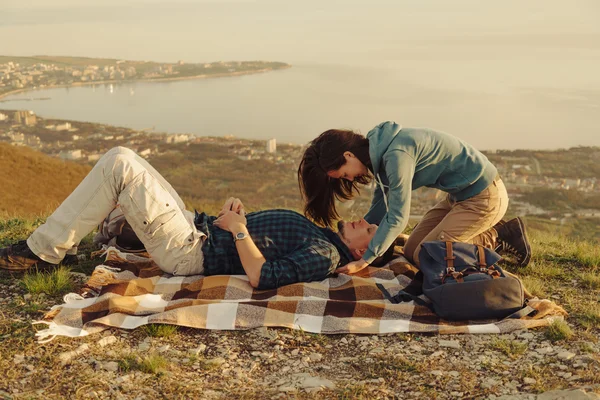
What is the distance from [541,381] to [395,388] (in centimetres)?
95

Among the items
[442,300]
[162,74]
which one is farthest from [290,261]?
[162,74]

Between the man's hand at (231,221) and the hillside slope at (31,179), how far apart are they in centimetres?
1328

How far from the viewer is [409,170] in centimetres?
451

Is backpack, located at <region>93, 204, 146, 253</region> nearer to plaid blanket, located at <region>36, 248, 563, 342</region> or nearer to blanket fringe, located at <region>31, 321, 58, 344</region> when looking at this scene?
plaid blanket, located at <region>36, 248, 563, 342</region>

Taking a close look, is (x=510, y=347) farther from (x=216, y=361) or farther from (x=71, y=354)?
(x=71, y=354)

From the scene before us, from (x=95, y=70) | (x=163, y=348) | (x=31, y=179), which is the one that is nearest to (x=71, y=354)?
(x=163, y=348)

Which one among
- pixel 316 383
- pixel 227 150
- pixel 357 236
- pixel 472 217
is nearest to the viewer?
pixel 316 383

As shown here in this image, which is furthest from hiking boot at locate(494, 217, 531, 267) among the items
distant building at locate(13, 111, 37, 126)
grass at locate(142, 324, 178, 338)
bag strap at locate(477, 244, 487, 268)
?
distant building at locate(13, 111, 37, 126)

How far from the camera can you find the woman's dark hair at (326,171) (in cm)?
470

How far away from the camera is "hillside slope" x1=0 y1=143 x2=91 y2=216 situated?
56.9 feet

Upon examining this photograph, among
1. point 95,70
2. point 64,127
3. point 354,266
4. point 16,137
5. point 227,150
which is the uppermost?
point 95,70

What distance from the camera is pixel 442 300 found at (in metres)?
4.29

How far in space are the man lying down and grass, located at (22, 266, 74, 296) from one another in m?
0.13

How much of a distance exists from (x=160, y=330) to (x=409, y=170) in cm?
240
